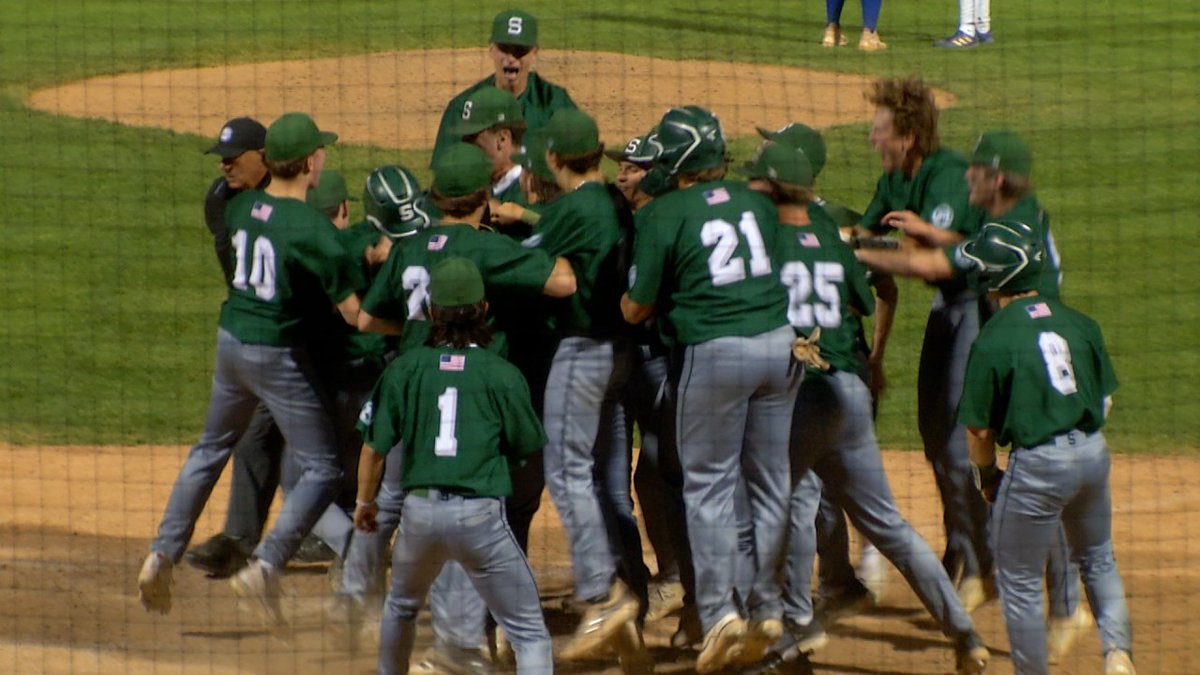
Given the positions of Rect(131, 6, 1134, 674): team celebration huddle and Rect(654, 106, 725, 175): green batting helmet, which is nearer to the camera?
Rect(131, 6, 1134, 674): team celebration huddle

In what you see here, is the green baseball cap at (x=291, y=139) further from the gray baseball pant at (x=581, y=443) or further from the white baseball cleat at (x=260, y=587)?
the white baseball cleat at (x=260, y=587)

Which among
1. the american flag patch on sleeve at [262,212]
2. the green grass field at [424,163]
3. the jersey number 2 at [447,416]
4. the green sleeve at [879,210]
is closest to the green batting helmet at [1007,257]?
the green sleeve at [879,210]

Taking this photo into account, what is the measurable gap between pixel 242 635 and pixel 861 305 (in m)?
2.44

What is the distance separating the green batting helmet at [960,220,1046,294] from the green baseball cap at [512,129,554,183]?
1408 millimetres

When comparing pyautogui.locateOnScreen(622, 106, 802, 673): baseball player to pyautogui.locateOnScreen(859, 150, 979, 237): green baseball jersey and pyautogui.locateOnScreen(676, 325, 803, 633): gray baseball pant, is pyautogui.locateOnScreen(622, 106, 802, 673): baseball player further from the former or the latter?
pyautogui.locateOnScreen(859, 150, 979, 237): green baseball jersey

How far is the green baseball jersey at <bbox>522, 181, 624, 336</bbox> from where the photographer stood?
5.39m

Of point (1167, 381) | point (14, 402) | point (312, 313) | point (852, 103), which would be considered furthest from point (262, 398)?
point (852, 103)

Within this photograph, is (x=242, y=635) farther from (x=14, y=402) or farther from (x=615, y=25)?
(x=615, y=25)

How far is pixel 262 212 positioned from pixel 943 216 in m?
2.24

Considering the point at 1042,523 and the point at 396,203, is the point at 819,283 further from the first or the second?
the point at 396,203

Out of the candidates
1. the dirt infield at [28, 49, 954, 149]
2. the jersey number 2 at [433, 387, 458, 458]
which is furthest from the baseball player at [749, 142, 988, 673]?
the dirt infield at [28, 49, 954, 149]

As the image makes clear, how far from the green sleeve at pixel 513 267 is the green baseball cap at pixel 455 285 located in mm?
367

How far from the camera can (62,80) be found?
49.4 feet

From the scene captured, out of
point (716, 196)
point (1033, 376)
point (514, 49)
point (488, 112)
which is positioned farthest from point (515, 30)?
point (1033, 376)
